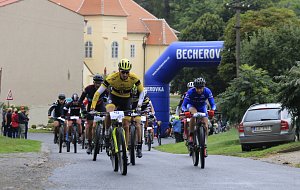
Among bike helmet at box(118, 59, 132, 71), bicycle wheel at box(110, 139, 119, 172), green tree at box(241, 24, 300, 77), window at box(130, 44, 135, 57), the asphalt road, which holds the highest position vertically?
window at box(130, 44, 135, 57)

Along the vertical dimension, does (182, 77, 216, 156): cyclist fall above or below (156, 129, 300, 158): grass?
above

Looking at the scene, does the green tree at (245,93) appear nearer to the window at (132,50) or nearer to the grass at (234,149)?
the grass at (234,149)

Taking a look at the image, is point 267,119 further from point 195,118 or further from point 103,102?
point 195,118

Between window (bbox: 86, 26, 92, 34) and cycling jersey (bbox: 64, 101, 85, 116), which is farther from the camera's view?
window (bbox: 86, 26, 92, 34)

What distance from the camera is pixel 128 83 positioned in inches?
649

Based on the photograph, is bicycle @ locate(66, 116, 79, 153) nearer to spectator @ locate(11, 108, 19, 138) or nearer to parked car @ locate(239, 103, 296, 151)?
parked car @ locate(239, 103, 296, 151)

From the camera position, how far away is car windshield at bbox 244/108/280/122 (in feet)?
90.2

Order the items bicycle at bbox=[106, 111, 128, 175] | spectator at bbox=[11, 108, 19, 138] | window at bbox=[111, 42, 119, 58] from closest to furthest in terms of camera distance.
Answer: bicycle at bbox=[106, 111, 128, 175] < spectator at bbox=[11, 108, 19, 138] < window at bbox=[111, 42, 119, 58]

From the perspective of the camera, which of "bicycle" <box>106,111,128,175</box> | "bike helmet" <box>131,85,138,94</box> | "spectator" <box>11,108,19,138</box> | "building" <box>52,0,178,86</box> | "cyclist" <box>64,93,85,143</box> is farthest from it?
"building" <box>52,0,178,86</box>

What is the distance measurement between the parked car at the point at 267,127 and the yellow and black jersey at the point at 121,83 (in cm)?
1119

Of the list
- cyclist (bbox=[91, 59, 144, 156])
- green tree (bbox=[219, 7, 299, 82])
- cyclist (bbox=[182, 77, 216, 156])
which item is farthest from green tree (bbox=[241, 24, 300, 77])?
cyclist (bbox=[91, 59, 144, 156])

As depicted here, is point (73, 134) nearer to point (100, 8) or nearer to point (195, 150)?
point (195, 150)

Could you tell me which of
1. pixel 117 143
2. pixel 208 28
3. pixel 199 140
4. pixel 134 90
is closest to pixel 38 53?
pixel 208 28

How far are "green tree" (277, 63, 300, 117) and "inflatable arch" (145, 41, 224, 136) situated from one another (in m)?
23.4
